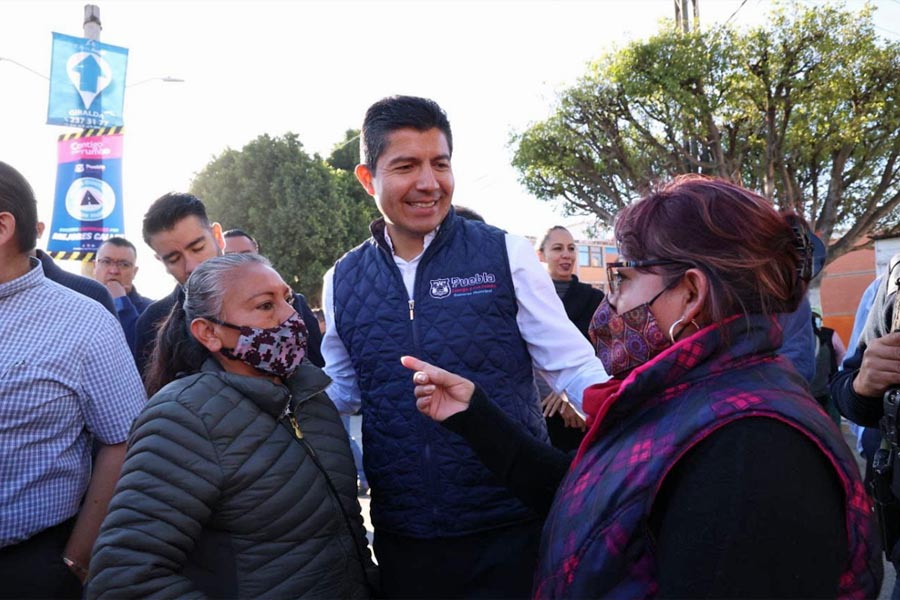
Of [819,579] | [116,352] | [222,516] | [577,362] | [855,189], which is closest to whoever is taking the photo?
[819,579]

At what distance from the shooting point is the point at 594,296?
532cm

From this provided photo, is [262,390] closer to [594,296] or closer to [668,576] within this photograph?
[668,576]

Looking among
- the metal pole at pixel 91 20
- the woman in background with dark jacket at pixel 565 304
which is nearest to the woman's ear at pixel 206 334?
the woman in background with dark jacket at pixel 565 304

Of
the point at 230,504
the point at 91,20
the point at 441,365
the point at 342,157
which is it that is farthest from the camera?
the point at 342,157

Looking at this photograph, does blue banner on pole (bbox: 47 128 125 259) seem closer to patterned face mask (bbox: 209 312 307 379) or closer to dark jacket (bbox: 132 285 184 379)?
dark jacket (bbox: 132 285 184 379)

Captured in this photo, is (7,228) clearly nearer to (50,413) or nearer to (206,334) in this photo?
(50,413)

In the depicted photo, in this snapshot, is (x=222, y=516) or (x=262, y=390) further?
(x=262, y=390)

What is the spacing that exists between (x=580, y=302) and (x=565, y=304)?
121 mm

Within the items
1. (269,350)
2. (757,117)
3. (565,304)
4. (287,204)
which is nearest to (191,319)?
(269,350)

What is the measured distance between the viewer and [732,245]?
1446 mm

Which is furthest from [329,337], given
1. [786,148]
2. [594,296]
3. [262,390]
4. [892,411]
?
[786,148]

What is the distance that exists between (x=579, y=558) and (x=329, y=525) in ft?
3.23

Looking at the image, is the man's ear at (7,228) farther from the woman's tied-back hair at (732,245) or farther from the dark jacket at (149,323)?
the woman's tied-back hair at (732,245)

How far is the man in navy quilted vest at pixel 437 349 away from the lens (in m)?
2.33
